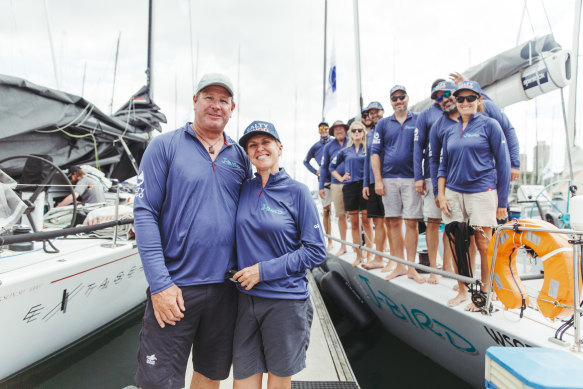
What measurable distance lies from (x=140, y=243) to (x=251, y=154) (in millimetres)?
752

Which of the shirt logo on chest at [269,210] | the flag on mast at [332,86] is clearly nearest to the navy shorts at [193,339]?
the shirt logo on chest at [269,210]

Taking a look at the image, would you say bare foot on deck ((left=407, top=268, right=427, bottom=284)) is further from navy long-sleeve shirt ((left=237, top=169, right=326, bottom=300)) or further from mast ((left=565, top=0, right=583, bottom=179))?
mast ((left=565, top=0, right=583, bottom=179))

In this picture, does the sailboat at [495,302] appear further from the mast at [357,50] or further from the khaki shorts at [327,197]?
the mast at [357,50]

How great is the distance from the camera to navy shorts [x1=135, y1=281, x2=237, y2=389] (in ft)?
5.21

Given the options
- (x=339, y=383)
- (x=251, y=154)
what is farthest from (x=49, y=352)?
(x=251, y=154)

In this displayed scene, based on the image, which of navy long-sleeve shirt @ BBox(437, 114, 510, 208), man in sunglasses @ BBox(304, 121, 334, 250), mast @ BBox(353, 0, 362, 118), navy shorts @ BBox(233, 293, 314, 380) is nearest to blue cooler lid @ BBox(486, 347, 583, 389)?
navy shorts @ BBox(233, 293, 314, 380)

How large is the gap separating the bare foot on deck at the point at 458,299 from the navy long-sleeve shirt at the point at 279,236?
70.7 inches

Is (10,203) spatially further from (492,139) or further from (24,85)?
(492,139)

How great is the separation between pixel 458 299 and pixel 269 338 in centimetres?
210

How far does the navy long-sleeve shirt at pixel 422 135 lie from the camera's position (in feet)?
11.4

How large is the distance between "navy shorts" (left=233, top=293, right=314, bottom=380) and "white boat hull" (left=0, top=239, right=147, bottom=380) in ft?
6.37

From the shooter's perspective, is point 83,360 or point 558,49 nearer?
point 83,360

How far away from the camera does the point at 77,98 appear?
504cm

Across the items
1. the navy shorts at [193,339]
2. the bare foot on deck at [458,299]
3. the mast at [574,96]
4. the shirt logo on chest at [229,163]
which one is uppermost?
the mast at [574,96]
